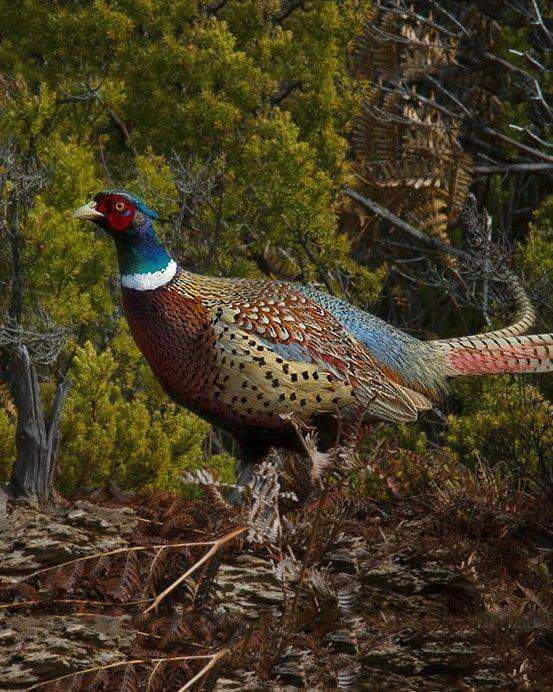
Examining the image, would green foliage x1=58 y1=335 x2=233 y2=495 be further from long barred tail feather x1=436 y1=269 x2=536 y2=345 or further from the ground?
long barred tail feather x1=436 y1=269 x2=536 y2=345

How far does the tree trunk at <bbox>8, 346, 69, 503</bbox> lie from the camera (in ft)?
17.9

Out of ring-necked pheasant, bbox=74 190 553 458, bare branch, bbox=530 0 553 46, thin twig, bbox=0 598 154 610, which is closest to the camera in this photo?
thin twig, bbox=0 598 154 610

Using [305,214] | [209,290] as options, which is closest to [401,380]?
[209,290]

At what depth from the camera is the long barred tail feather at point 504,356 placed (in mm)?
5355

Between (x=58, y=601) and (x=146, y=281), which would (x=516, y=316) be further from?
(x=58, y=601)

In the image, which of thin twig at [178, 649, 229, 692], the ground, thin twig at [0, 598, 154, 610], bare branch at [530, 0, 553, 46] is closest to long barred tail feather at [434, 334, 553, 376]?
the ground

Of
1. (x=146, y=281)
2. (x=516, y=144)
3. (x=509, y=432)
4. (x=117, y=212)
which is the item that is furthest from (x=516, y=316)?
(x=516, y=144)

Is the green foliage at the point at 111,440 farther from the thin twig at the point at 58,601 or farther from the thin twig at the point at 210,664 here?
the thin twig at the point at 210,664

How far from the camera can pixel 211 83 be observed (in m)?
7.21

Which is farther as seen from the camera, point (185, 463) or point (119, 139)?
point (119, 139)

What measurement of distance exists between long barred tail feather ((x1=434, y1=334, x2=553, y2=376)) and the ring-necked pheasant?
445 millimetres

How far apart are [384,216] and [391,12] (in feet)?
5.22

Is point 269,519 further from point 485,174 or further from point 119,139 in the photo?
point 485,174

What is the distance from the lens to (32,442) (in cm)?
550
